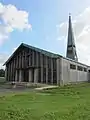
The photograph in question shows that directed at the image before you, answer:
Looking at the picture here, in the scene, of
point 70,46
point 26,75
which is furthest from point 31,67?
point 70,46

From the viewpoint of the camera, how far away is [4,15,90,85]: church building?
3538 cm

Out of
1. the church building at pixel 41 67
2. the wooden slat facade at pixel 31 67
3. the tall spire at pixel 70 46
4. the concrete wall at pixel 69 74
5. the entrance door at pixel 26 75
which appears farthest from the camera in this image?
the tall spire at pixel 70 46

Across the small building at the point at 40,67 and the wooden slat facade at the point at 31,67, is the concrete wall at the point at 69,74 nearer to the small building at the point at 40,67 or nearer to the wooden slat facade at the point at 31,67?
the small building at the point at 40,67

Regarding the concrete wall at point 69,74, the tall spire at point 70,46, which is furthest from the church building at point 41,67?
the tall spire at point 70,46

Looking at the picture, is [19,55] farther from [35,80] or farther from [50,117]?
[50,117]

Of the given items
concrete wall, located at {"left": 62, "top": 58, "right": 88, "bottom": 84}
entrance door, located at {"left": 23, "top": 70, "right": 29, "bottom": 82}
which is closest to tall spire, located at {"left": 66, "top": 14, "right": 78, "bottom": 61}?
concrete wall, located at {"left": 62, "top": 58, "right": 88, "bottom": 84}

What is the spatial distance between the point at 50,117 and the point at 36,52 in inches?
1250

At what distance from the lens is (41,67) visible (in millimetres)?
37281

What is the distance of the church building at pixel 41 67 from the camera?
35.4 meters

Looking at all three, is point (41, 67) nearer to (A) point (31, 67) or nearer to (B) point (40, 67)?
(B) point (40, 67)

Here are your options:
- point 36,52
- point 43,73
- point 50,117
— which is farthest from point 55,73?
point 50,117

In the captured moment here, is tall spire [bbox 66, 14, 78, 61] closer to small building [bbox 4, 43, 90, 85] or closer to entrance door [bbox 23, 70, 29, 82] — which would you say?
small building [bbox 4, 43, 90, 85]

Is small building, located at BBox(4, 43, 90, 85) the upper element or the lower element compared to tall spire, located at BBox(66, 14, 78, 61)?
lower

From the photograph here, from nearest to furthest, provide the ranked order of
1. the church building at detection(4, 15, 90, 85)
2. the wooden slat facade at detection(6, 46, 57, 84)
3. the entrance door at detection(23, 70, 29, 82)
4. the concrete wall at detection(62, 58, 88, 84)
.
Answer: the church building at detection(4, 15, 90, 85), the wooden slat facade at detection(6, 46, 57, 84), the concrete wall at detection(62, 58, 88, 84), the entrance door at detection(23, 70, 29, 82)
